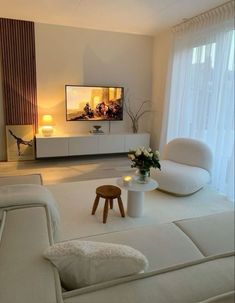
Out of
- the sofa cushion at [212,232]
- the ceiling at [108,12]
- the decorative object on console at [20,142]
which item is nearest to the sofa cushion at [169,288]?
the sofa cushion at [212,232]

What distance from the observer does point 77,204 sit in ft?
9.86

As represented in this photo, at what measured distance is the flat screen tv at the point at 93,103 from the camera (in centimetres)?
500

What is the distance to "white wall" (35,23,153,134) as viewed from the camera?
479 cm

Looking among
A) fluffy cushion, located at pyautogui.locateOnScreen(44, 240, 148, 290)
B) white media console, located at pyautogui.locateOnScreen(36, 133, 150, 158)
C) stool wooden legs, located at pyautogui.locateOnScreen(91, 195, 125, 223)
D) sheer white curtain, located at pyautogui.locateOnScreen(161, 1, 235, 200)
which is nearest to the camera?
fluffy cushion, located at pyautogui.locateOnScreen(44, 240, 148, 290)

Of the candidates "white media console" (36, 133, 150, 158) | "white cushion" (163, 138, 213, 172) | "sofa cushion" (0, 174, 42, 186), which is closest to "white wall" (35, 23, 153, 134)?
"white media console" (36, 133, 150, 158)

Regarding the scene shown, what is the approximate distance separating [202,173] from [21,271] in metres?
3.04

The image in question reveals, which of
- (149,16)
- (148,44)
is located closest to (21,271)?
(149,16)

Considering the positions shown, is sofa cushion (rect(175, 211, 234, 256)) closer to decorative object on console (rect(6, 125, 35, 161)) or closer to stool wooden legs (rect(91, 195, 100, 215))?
stool wooden legs (rect(91, 195, 100, 215))

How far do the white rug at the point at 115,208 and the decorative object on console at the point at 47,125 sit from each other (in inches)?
61.5

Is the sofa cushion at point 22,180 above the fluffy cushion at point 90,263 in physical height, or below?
below

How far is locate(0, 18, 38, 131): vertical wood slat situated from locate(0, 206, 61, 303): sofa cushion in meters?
3.90

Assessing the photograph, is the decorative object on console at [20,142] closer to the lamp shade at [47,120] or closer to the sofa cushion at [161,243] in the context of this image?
the lamp shade at [47,120]

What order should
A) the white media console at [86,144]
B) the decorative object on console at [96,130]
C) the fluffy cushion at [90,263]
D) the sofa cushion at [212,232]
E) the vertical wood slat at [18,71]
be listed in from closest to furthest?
1. the fluffy cushion at [90,263]
2. the sofa cushion at [212,232]
3. the vertical wood slat at [18,71]
4. the white media console at [86,144]
5. the decorative object on console at [96,130]

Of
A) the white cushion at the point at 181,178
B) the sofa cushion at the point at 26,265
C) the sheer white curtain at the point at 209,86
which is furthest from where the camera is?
the sheer white curtain at the point at 209,86
